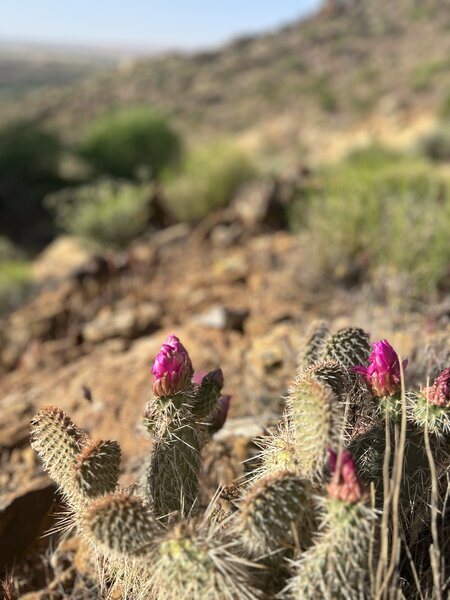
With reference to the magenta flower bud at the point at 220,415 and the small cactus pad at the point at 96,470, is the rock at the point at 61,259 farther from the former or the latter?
the small cactus pad at the point at 96,470

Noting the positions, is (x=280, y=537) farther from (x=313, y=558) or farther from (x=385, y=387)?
(x=385, y=387)

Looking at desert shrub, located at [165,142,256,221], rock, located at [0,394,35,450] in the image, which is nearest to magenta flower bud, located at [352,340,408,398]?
rock, located at [0,394,35,450]

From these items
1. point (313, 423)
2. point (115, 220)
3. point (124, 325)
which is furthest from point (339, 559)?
point (115, 220)

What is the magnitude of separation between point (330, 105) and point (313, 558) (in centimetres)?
3148

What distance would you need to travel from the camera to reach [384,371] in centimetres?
167

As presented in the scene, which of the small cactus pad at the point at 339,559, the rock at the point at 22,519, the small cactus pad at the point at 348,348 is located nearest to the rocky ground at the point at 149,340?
the rock at the point at 22,519

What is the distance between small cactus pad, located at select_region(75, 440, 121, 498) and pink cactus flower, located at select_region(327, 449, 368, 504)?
623 mm

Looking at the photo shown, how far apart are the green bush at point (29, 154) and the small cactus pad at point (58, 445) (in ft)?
52.5

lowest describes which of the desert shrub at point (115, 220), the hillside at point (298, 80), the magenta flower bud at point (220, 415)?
the hillside at point (298, 80)

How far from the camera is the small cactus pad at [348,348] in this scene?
6.44 feet

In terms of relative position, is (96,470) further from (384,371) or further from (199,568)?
(384,371)

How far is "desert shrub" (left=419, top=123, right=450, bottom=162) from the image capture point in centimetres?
1435

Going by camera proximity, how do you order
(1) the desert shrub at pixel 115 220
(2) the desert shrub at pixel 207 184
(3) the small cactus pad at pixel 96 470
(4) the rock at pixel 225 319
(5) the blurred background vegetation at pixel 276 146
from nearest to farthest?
(3) the small cactus pad at pixel 96 470 < (4) the rock at pixel 225 319 < (5) the blurred background vegetation at pixel 276 146 < (2) the desert shrub at pixel 207 184 < (1) the desert shrub at pixel 115 220

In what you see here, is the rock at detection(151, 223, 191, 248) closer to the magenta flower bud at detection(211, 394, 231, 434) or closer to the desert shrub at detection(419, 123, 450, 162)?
the magenta flower bud at detection(211, 394, 231, 434)
